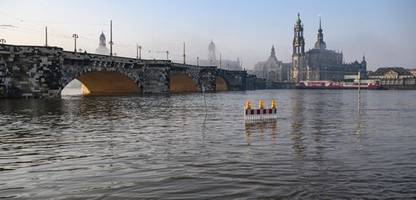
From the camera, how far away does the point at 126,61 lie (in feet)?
324

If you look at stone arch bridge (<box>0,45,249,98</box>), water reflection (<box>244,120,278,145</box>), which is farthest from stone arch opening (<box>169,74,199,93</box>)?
water reflection (<box>244,120,278,145</box>)

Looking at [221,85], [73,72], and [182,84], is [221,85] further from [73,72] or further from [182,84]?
[73,72]

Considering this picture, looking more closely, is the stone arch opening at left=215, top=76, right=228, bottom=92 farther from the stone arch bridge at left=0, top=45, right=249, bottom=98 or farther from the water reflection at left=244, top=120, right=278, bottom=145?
the water reflection at left=244, top=120, right=278, bottom=145

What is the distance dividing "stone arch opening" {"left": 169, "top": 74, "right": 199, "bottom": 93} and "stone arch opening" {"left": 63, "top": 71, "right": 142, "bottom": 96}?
1224 inches

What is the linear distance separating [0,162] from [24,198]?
5.71 m

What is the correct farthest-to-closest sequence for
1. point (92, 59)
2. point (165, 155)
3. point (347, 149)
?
point (92, 59), point (347, 149), point (165, 155)

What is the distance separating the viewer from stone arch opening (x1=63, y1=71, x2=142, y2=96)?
100 meters

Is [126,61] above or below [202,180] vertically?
above

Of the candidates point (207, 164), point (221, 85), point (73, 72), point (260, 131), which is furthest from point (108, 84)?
point (207, 164)

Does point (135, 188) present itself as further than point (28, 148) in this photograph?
No

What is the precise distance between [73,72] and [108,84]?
108 ft

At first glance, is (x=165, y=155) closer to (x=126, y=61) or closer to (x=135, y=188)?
(x=135, y=188)

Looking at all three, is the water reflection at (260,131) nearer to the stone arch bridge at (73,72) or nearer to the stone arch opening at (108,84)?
the stone arch bridge at (73,72)

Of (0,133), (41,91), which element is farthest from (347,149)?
(41,91)
